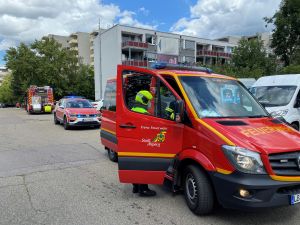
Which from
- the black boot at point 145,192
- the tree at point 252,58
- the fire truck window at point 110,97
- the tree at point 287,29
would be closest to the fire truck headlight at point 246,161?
the black boot at point 145,192

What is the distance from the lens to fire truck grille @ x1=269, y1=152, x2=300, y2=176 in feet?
12.5

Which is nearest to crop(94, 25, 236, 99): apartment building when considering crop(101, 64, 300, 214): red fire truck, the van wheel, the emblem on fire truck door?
crop(101, 64, 300, 214): red fire truck

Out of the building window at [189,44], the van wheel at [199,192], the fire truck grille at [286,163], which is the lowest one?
the van wheel at [199,192]

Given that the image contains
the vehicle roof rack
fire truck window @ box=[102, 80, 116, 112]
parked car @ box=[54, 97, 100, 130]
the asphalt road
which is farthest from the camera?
parked car @ box=[54, 97, 100, 130]

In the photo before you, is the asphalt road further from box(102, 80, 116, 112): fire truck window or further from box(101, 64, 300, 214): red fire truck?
box(102, 80, 116, 112): fire truck window

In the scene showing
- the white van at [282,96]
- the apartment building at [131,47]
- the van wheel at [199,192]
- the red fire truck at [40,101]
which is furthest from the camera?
the apartment building at [131,47]

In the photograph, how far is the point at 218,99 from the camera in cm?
489

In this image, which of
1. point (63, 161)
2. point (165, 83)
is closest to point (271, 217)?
point (165, 83)

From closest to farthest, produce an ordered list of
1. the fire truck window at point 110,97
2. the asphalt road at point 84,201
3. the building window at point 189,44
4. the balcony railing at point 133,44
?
the asphalt road at point 84,201
the fire truck window at point 110,97
the balcony railing at point 133,44
the building window at point 189,44

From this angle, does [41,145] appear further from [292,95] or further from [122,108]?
[292,95]

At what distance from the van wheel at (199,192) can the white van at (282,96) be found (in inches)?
203

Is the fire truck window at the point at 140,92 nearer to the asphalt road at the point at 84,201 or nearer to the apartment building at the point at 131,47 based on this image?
the asphalt road at the point at 84,201

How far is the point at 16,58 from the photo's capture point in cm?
4947

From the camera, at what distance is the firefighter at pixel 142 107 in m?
5.06
